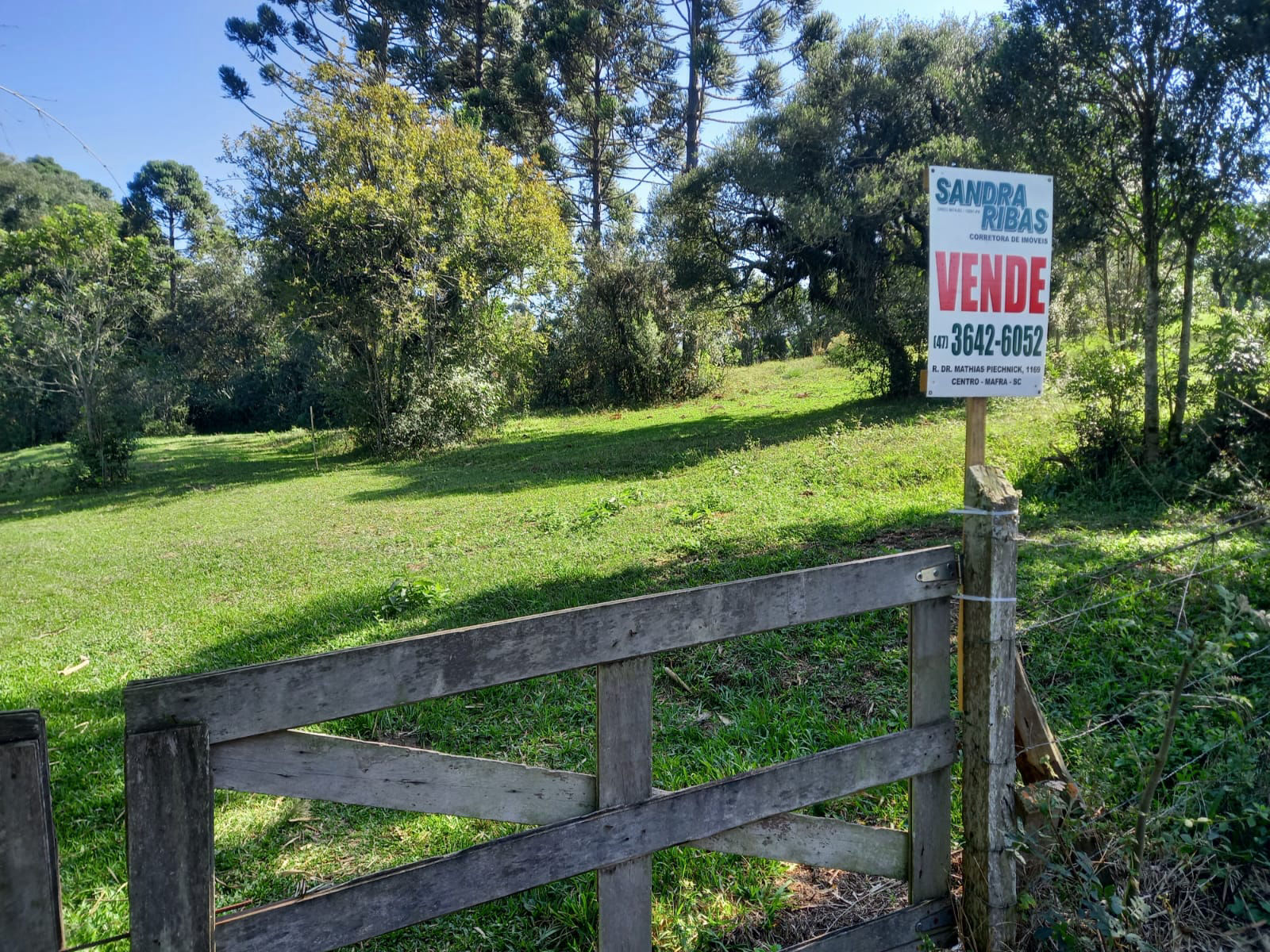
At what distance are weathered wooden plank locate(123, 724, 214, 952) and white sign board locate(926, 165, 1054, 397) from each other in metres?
2.33

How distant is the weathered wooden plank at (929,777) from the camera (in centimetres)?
227

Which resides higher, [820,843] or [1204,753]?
[820,843]

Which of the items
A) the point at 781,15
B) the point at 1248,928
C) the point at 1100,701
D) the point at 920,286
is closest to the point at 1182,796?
the point at 1248,928

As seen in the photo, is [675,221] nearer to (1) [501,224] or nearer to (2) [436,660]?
(1) [501,224]

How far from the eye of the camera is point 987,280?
2.75m

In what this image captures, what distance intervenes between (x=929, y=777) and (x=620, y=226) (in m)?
23.0

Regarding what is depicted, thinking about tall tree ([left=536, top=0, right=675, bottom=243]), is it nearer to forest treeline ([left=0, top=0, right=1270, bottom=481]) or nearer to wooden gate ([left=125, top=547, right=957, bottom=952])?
forest treeline ([left=0, top=0, right=1270, bottom=481])

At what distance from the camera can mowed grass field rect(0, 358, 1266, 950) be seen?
3023mm

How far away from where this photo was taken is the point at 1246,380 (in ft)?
21.6

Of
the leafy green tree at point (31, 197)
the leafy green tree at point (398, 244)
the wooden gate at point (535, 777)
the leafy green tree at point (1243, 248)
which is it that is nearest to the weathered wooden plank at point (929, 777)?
→ the wooden gate at point (535, 777)

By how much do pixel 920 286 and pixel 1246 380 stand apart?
879 centimetres

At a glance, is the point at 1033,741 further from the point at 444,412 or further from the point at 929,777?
the point at 444,412

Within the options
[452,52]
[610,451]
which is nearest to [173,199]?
[452,52]

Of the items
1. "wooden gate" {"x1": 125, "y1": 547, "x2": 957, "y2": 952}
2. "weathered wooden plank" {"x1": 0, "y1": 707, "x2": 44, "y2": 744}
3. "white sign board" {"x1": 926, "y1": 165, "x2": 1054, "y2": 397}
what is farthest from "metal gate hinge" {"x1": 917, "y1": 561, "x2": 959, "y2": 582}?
"weathered wooden plank" {"x1": 0, "y1": 707, "x2": 44, "y2": 744}
